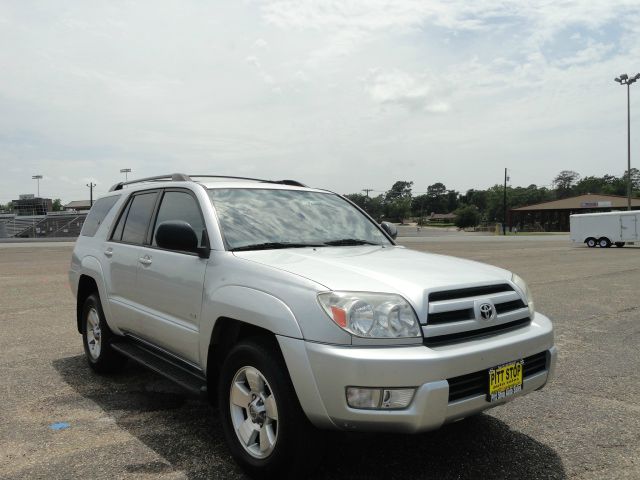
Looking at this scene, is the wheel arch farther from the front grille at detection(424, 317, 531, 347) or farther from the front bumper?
the front grille at detection(424, 317, 531, 347)

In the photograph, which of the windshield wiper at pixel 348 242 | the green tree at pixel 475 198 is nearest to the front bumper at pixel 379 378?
the windshield wiper at pixel 348 242

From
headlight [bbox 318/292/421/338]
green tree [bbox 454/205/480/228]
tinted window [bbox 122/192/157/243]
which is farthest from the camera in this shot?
green tree [bbox 454/205/480/228]

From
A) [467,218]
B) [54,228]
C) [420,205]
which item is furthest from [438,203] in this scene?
[54,228]

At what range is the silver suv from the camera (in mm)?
2662

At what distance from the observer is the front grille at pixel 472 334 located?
279 centimetres

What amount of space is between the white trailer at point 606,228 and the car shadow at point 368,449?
3396 cm

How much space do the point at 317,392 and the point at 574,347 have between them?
4.76 meters

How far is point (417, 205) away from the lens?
561ft

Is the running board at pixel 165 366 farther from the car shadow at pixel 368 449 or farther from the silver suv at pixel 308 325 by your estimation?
the car shadow at pixel 368 449

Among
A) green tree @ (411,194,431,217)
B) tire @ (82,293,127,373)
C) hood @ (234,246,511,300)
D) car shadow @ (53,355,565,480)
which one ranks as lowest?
car shadow @ (53,355,565,480)

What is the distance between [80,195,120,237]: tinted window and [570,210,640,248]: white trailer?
34.3 meters

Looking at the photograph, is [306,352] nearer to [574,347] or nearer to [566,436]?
[566,436]

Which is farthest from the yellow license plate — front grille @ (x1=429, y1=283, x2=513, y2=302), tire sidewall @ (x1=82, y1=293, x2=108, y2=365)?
tire sidewall @ (x1=82, y1=293, x2=108, y2=365)

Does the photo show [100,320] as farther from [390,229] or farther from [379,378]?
[379,378]
